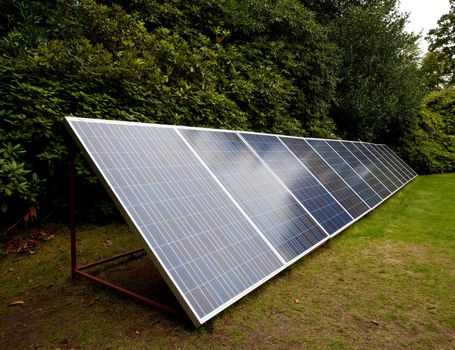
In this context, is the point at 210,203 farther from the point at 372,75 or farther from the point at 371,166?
the point at 372,75

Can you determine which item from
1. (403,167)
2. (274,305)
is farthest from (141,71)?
(403,167)

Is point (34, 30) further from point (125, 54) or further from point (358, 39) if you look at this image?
point (358, 39)

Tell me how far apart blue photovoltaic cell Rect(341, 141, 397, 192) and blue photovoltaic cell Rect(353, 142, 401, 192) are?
0.21 meters

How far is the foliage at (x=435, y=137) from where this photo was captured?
16.2m

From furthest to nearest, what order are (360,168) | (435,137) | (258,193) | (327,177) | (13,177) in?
1. (435,137)
2. (360,168)
3. (327,177)
4. (258,193)
5. (13,177)

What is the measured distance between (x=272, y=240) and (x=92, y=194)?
142 inches

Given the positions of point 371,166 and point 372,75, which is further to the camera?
point 372,75

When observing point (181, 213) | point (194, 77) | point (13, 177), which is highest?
point (194, 77)

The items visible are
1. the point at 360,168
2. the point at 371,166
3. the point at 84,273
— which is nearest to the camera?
the point at 84,273

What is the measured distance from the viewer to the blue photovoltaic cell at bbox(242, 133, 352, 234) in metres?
5.23

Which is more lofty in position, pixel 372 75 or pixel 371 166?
pixel 372 75

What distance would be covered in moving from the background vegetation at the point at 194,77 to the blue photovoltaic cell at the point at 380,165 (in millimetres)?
1586

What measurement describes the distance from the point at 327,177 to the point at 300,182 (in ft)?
4.18

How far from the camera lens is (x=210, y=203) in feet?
12.0
